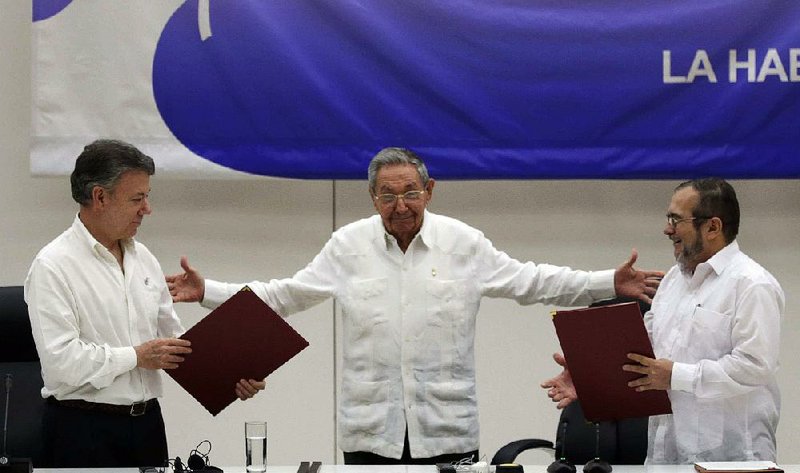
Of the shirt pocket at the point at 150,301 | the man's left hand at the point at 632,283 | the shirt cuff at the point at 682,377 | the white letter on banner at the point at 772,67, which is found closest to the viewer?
the shirt cuff at the point at 682,377

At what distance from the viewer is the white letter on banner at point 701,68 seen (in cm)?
443

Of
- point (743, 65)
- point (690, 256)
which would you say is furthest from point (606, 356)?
point (743, 65)

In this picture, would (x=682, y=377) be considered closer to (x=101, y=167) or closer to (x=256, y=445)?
(x=256, y=445)

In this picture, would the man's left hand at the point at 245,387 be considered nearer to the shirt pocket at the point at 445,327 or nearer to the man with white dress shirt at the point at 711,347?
the shirt pocket at the point at 445,327

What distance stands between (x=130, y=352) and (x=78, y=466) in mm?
371

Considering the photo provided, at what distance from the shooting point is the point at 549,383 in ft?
10.5

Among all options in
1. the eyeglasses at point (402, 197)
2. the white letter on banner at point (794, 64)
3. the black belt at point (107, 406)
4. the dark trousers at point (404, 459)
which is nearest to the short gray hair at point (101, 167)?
the black belt at point (107, 406)

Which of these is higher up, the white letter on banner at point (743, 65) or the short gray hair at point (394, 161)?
the white letter on banner at point (743, 65)

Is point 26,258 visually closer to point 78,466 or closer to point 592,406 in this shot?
point 78,466

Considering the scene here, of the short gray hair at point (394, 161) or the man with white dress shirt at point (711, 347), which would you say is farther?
the short gray hair at point (394, 161)

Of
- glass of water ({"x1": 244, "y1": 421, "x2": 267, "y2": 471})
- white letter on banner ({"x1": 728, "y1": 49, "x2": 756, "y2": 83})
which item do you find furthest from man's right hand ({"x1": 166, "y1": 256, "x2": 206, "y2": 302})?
white letter on banner ({"x1": 728, "y1": 49, "x2": 756, "y2": 83})

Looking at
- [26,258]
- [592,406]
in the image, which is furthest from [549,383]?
[26,258]

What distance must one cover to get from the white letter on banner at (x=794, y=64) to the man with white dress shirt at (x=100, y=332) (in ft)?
8.72

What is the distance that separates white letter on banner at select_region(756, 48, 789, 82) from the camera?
4.41 metres
